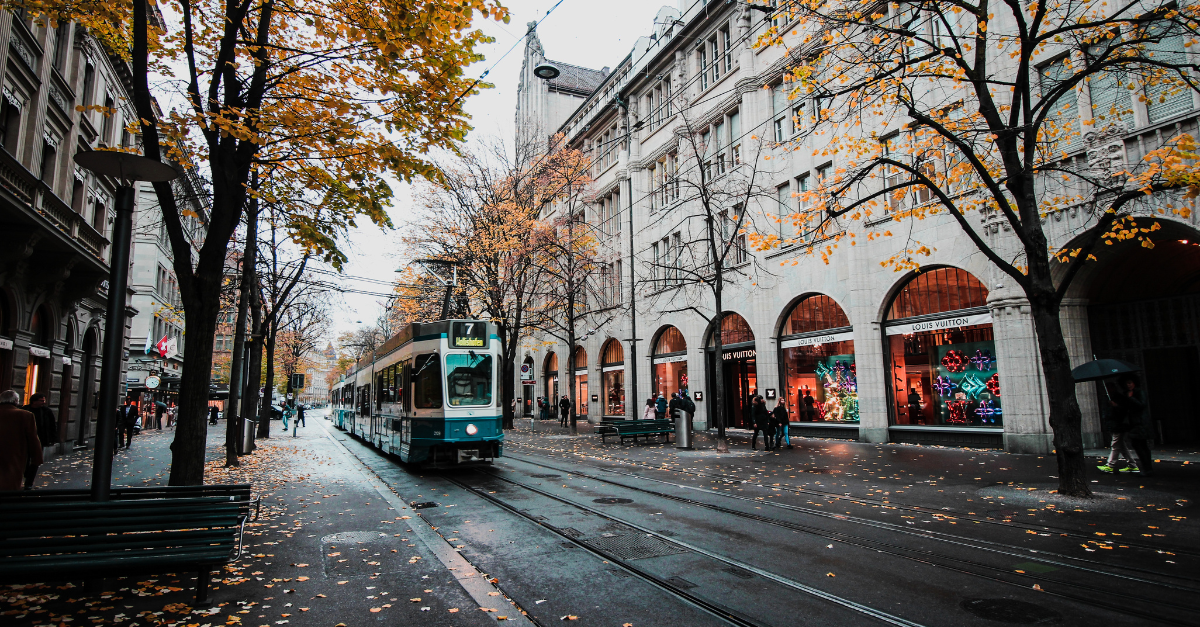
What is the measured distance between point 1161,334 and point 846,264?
8.07 metres

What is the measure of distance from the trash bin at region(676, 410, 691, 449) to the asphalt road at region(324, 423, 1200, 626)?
24.5 feet

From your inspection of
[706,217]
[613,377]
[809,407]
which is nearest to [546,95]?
[613,377]

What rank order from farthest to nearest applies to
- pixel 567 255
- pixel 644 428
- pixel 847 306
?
pixel 567 255 → pixel 644 428 → pixel 847 306

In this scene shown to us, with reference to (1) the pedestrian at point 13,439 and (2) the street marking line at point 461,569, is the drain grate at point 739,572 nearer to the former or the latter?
(2) the street marking line at point 461,569

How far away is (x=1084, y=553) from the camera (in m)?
6.49

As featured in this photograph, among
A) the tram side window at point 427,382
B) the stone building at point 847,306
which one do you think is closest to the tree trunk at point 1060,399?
the stone building at point 847,306

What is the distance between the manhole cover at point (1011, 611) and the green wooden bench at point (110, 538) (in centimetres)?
601

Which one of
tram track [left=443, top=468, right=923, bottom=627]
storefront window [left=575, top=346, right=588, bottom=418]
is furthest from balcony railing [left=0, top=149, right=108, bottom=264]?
storefront window [left=575, top=346, right=588, bottom=418]

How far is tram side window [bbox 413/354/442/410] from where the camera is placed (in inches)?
538

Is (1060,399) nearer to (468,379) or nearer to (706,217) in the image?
(468,379)

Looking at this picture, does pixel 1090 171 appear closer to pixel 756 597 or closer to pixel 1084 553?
pixel 1084 553

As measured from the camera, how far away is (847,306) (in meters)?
20.6

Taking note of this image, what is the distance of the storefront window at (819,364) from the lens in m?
21.2

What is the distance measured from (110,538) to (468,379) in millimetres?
8870
